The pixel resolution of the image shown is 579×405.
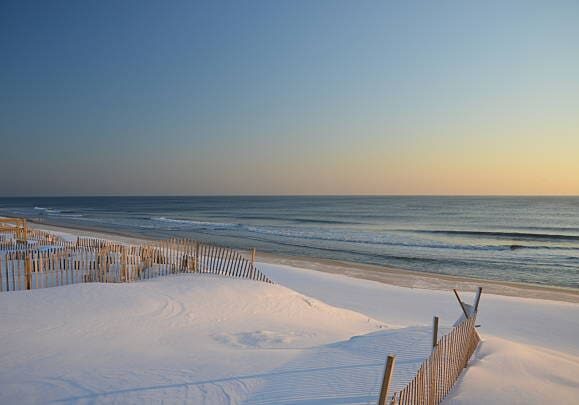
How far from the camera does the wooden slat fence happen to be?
4740 millimetres

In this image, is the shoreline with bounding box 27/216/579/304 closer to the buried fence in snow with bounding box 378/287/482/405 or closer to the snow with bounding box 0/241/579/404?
the snow with bounding box 0/241/579/404

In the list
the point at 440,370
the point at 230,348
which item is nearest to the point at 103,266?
the point at 230,348

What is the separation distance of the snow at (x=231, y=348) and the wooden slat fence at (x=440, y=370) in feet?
0.71

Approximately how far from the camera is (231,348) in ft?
26.3

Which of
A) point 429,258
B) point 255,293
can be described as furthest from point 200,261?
point 429,258

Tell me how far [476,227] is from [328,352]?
174 feet

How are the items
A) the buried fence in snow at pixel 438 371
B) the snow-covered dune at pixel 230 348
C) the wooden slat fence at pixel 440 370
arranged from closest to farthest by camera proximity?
the buried fence in snow at pixel 438 371
the wooden slat fence at pixel 440 370
the snow-covered dune at pixel 230 348

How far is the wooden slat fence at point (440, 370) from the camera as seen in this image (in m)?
4.74

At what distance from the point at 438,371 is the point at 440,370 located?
0.11 m

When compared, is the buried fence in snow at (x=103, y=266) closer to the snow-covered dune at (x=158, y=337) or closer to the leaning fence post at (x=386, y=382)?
the snow-covered dune at (x=158, y=337)

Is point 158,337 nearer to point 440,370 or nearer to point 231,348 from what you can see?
point 231,348

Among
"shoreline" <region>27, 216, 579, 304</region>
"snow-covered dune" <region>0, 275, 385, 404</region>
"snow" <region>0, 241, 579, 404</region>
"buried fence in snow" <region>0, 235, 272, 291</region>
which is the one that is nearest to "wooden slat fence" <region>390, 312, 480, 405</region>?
"snow" <region>0, 241, 579, 404</region>

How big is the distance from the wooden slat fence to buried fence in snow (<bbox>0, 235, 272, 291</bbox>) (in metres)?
9.09

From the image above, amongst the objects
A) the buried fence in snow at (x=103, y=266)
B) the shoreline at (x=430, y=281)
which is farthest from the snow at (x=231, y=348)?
the shoreline at (x=430, y=281)
